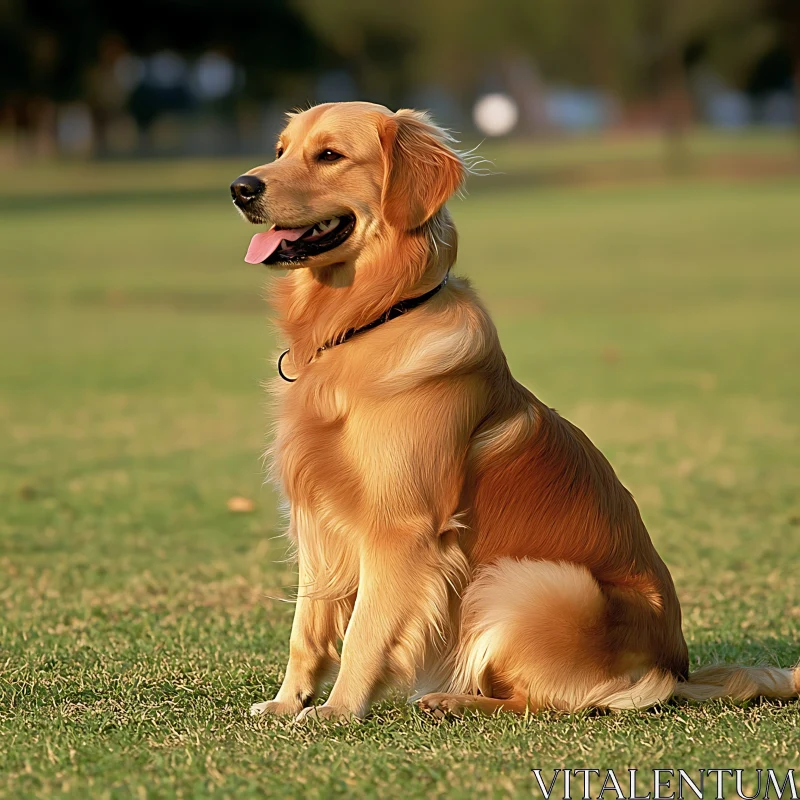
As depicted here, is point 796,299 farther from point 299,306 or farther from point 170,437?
point 299,306

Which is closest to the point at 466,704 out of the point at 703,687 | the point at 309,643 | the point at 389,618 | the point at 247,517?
the point at 389,618

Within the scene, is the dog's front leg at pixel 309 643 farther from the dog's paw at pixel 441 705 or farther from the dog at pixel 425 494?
the dog's paw at pixel 441 705

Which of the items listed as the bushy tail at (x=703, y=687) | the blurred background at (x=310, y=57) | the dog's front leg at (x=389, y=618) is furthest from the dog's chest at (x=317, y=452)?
the blurred background at (x=310, y=57)

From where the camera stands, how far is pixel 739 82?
65688mm

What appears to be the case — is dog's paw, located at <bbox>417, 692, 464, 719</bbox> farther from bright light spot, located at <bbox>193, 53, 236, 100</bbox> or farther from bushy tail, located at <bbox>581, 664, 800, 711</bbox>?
bright light spot, located at <bbox>193, 53, 236, 100</bbox>

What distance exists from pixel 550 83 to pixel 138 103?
3557 centimetres

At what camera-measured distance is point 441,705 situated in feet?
14.2

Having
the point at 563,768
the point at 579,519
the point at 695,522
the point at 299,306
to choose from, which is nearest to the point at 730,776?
the point at 563,768

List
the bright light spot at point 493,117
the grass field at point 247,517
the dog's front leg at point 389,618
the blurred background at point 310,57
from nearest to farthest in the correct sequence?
the grass field at point 247,517 → the dog's front leg at point 389,618 → the blurred background at point 310,57 → the bright light spot at point 493,117

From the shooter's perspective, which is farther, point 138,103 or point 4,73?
point 138,103

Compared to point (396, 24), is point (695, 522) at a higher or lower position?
lower

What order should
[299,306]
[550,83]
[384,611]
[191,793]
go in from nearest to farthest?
[191,793]
[384,611]
[299,306]
[550,83]

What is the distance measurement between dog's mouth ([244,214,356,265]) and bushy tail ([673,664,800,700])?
186 centimetres

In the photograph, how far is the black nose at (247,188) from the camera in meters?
4.46
